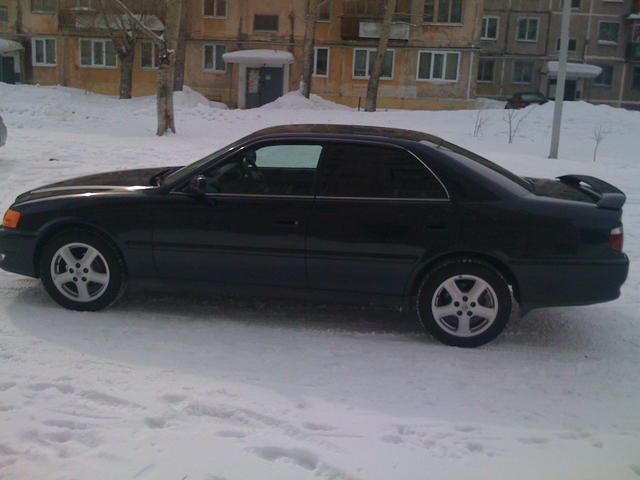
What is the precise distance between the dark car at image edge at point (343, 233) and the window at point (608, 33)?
49215 mm

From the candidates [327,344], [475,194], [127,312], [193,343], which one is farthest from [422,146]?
[127,312]

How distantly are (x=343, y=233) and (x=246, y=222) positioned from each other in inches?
28.8

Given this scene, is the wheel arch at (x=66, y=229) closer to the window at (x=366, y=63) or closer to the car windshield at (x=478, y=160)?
the car windshield at (x=478, y=160)

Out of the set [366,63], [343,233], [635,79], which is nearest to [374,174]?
[343,233]

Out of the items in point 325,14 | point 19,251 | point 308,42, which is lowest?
point 19,251

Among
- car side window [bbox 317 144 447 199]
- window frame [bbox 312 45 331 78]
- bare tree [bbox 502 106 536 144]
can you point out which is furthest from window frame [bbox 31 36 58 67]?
car side window [bbox 317 144 447 199]

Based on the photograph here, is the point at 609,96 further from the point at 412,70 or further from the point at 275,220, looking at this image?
the point at 275,220

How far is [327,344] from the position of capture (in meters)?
5.23

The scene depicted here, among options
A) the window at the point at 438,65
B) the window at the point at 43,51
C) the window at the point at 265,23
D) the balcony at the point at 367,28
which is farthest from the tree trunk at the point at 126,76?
the window at the point at 438,65

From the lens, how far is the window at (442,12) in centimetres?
3850

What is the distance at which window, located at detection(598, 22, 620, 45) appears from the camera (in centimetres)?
4997

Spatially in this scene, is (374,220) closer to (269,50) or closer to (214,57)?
(269,50)

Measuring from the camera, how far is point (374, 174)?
537cm

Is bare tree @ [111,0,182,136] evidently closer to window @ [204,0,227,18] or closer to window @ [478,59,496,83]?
window @ [204,0,227,18]
